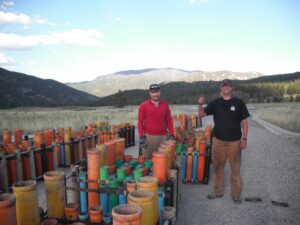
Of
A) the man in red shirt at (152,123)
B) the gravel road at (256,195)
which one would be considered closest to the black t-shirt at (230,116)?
the man in red shirt at (152,123)

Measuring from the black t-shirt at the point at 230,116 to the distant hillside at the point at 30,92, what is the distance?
60545mm

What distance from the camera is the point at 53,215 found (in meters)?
3.30

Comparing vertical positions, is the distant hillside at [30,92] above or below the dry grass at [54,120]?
above

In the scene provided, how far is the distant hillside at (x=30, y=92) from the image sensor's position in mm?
75556

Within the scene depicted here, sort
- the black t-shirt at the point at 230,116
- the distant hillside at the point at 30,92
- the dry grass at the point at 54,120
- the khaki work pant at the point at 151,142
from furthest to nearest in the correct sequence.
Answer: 1. the distant hillside at the point at 30,92
2. the dry grass at the point at 54,120
3. the khaki work pant at the point at 151,142
4. the black t-shirt at the point at 230,116

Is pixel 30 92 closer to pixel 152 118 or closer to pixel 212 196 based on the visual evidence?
pixel 152 118

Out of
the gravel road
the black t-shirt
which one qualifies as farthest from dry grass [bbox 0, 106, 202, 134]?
the black t-shirt

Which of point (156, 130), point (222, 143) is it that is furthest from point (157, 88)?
point (222, 143)

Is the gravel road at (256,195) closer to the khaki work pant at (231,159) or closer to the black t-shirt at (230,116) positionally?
the khaki work pant at (231,159)

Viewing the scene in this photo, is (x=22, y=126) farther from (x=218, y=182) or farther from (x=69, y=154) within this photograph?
(x=218, y=182)

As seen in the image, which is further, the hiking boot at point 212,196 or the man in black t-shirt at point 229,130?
the hiking boot at point 212,196

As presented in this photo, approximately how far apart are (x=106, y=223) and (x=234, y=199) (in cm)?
314

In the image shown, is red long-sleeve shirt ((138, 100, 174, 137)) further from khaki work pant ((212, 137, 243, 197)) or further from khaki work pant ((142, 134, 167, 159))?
khaki work pant ((212, 137, 243, 197))

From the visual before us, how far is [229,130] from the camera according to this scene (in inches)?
205
